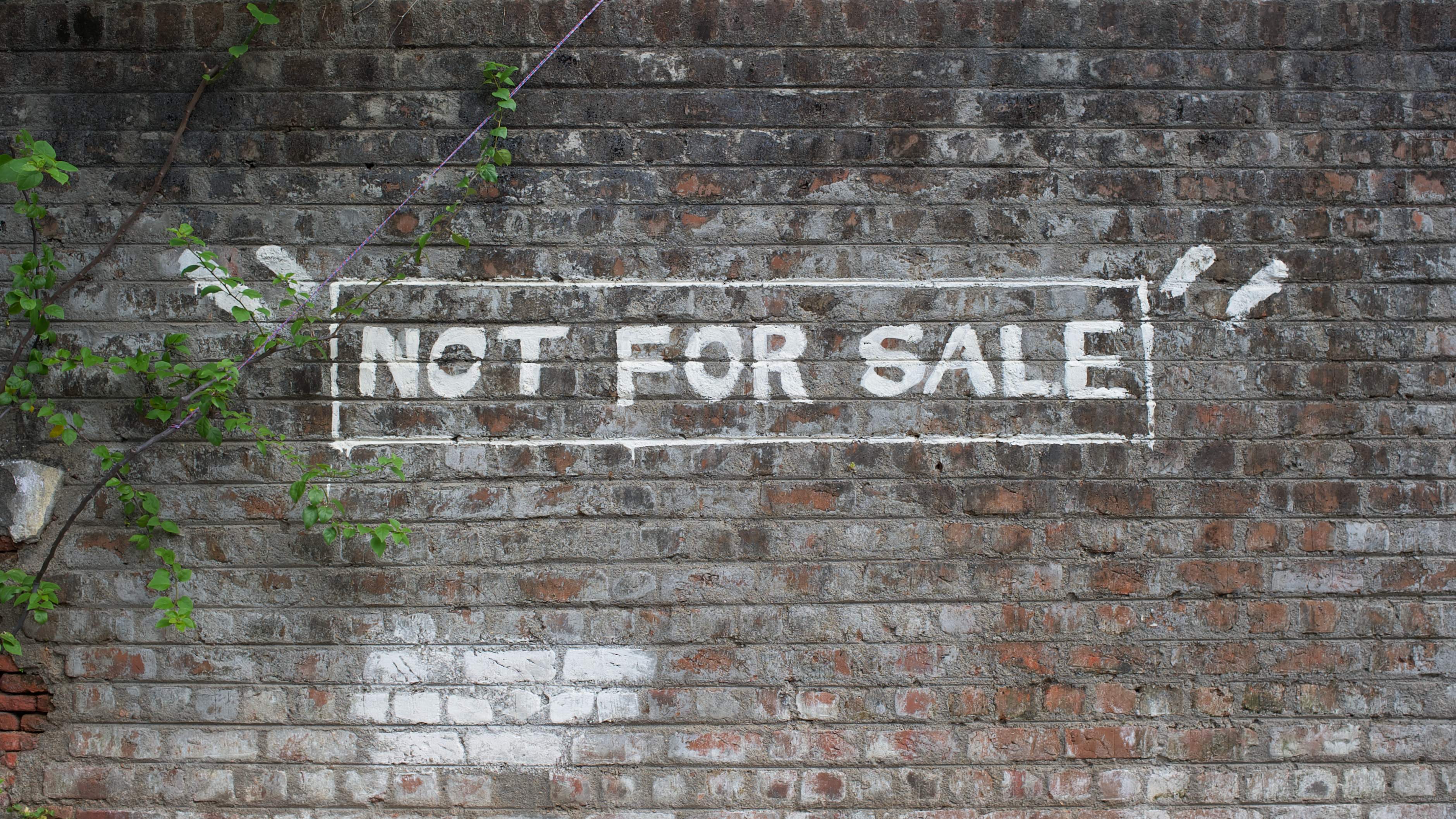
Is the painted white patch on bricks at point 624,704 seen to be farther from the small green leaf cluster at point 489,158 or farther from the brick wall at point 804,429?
the small green leaf cluster at point 489,158

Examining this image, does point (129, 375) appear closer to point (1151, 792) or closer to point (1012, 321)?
point (1012, 321)

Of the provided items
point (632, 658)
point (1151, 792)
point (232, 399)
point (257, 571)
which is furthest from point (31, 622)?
A: point (1151, 792)

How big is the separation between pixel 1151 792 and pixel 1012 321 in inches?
62.0

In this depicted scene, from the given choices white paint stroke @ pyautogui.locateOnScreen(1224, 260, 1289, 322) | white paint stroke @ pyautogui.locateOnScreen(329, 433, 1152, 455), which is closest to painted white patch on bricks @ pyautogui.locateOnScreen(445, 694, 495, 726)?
white paint stroke @ pyautogui.locateOnScreen(329, 433, 1152, 455)

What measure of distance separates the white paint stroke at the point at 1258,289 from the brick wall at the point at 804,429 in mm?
30

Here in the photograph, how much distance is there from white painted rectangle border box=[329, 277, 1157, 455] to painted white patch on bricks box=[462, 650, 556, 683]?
669 millimetres

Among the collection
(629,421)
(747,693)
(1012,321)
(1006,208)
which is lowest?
(747,693)

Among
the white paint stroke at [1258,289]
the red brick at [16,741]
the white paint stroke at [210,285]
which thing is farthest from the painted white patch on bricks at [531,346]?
the white paint stroke at [1258,289]

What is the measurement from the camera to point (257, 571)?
287 cm

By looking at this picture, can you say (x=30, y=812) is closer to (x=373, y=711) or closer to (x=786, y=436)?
(x=373, y=711)

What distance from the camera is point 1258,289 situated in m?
2.91

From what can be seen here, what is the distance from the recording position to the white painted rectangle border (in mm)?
2871

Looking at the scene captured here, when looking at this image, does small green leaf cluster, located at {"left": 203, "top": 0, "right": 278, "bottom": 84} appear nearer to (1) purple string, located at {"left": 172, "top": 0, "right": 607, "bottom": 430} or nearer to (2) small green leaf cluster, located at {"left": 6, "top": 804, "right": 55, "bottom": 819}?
(1) purple string, located at {"left": 172, "top": 0, "right": 607, "bottom": 430}

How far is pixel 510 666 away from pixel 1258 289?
2.70 meters
